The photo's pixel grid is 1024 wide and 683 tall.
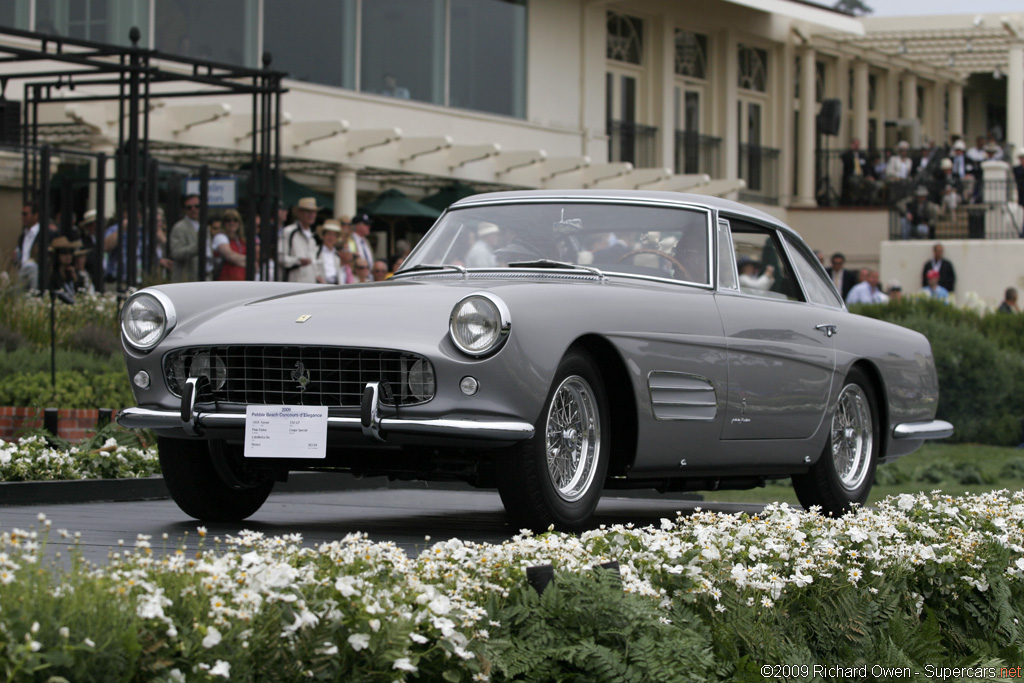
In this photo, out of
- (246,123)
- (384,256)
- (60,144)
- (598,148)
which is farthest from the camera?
(598,148)

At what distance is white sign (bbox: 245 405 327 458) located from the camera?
231 inches

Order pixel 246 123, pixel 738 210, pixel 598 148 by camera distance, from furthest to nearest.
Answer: pixel 598 148 < pixel 246 123 < pixel 738 210

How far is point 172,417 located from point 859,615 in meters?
2.91

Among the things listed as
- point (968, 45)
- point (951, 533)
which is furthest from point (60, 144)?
point (968, 45)

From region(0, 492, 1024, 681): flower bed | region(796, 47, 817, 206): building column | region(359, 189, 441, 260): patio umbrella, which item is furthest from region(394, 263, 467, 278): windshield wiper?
region(796, 47, 817, 206): building column

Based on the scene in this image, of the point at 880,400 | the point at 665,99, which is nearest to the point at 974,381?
the point at 880,400

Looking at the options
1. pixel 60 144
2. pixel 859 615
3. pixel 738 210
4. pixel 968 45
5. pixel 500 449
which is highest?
pixel 968 45

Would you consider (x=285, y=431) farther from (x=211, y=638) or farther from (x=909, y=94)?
(x=909, y=94)

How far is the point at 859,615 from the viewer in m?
4.71

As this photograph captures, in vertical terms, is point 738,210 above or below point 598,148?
below

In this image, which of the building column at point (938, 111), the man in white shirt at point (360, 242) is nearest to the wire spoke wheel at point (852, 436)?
the man in white shirt at point (360, 242)

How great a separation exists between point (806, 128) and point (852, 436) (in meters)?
30.7

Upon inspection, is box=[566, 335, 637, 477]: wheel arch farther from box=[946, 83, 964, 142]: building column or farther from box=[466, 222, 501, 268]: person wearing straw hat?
box=[946, 83, 964, 142]: building column

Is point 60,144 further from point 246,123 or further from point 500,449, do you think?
point 500,449
